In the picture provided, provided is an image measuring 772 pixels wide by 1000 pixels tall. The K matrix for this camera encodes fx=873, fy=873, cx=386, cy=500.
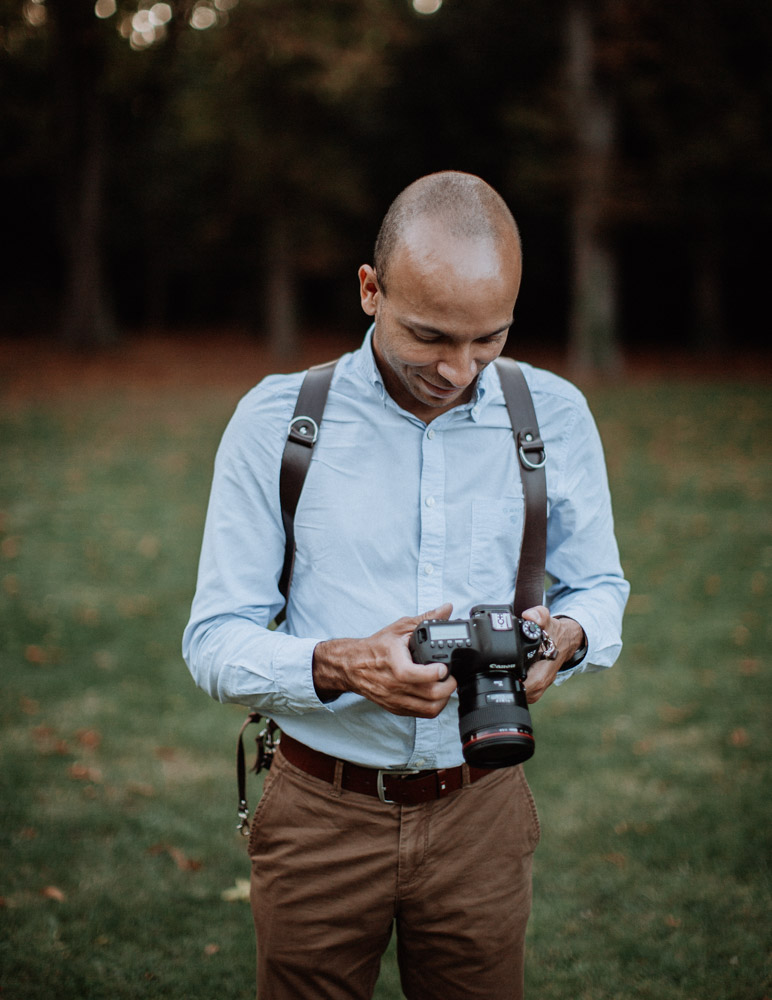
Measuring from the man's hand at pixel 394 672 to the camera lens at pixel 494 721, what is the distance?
6 centimetres

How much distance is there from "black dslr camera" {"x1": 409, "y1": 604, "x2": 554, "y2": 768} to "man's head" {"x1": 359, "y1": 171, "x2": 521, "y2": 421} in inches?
21.2

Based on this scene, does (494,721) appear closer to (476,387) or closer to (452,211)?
(476,387)

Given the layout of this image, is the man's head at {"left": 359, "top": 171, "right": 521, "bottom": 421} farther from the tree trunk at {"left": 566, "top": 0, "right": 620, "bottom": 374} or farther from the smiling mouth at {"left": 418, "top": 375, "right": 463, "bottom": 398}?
the tree trunk at {"left": 566, "top": 0, "right": 620, "bottom": 374}

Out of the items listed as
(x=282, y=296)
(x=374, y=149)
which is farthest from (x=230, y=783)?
(x=374, y=149)

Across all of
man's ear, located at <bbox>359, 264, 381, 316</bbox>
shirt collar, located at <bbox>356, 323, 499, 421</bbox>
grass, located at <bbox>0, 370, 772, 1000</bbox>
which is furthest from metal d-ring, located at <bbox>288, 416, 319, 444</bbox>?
grass, located at <bbox>0, 370, 772, 1000</bbox>

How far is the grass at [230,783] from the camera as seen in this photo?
3445mm

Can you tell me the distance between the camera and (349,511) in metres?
2.01

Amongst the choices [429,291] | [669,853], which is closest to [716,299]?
[669,853]

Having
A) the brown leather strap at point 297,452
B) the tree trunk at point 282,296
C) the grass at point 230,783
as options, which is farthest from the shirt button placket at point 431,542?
the tree trunk at point 282,296

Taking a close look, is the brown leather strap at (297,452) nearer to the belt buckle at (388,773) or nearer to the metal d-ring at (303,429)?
the metal d-ring at (303,429)

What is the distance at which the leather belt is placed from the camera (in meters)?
2.03

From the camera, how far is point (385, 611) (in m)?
2.01

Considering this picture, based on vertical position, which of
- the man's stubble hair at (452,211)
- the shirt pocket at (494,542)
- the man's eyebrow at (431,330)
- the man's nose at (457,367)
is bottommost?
the shirt pocket at (494,542)

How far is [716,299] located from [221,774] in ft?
83.1
